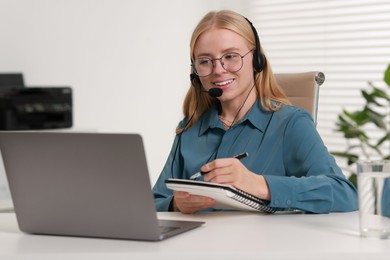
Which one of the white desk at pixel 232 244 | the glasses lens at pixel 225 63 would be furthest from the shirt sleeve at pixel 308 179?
the glasses lens at pixel 225 63

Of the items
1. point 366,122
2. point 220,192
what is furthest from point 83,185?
point 366,122

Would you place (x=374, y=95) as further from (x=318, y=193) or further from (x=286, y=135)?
(x=318, y=193)

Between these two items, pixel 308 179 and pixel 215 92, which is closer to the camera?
pixel 308 179

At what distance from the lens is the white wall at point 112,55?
13.3 feet

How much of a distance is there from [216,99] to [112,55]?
91.6 inches

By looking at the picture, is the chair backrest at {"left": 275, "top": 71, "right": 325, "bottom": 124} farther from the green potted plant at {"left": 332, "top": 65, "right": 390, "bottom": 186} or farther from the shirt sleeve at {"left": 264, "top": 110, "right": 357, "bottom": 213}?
the green potted plant at {"left": 332, "top": 65, "right": 390, "bottom": 186}

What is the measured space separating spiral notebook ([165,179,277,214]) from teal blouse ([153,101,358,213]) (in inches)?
4.6

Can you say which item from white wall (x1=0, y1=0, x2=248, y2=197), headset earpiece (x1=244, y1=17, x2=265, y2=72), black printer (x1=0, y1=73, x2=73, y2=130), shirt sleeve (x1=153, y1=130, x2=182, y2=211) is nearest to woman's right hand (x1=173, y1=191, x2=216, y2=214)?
shirt sleeve (x1=153, y1=130, x2=182, y2=211)

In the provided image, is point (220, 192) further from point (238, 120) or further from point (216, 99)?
point (216, 99)

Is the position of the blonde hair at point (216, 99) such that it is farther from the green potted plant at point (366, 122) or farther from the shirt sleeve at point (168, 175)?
the green potted plant at point (366, 122)

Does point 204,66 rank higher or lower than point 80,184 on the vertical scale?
higher

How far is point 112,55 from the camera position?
439 centimetres

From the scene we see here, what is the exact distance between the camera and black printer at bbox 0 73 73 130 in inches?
136

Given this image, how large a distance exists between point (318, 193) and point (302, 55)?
2.82 m
